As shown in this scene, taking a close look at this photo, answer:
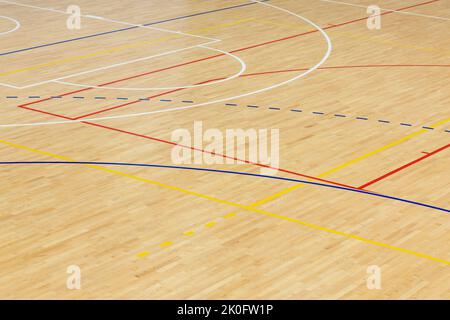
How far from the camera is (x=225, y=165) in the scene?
1096 centimetres

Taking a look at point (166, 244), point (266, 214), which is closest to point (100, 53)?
point (266, 214)

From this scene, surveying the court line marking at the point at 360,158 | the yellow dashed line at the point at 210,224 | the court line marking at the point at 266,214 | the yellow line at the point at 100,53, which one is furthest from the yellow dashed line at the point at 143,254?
the yellow line at the point at 100,53

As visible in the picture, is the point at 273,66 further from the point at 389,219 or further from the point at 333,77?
the point at 389,219

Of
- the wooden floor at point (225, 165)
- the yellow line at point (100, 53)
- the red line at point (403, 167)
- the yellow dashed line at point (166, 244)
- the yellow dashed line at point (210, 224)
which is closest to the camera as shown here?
the wooden floor at point (225, 165)

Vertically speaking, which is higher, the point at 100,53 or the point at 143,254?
the point at 100,53

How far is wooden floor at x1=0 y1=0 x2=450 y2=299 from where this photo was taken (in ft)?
27.4

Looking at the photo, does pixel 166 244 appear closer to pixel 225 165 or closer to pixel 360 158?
pixel 225 165

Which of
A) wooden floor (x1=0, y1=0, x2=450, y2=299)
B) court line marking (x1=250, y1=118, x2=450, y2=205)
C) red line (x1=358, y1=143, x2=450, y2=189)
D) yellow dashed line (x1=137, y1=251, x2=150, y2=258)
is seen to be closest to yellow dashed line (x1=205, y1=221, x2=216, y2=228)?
wooden floor (x1=0, y1=0, x2=450, y2=299)

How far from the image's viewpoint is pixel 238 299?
7848mm

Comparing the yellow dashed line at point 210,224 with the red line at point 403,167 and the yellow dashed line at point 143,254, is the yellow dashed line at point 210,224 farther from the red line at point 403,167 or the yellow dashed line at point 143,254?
the red line at point 403,167

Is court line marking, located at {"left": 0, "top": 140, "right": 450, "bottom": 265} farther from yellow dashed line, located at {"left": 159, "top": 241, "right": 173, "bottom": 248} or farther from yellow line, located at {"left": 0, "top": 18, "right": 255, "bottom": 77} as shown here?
yellow line, located at {"left": 0, "top": 18, "right": 255, "bottom": 77}

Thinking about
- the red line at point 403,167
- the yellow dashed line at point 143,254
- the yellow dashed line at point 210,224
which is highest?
the red line at point 403,167

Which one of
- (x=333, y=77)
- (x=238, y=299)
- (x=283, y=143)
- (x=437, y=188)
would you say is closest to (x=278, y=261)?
(x=238, y=299)

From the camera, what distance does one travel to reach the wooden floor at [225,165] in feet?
27.4
